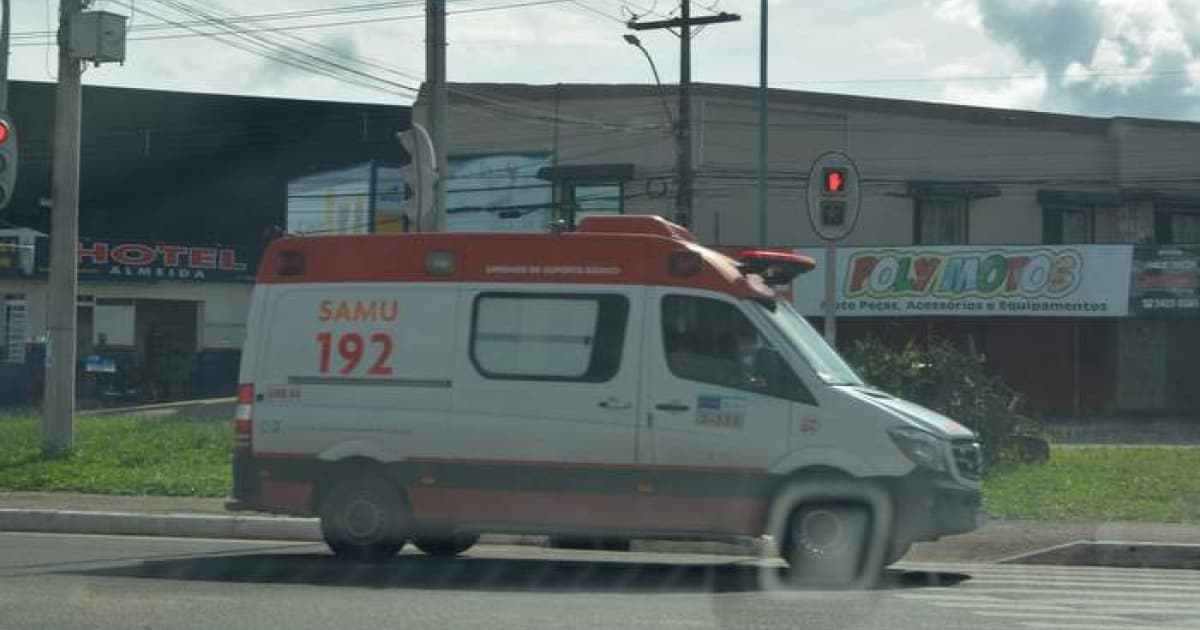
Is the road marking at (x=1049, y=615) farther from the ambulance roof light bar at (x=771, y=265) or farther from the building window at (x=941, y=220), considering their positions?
the building window at (x=941, y=220)

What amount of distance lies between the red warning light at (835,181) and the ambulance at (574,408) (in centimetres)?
202

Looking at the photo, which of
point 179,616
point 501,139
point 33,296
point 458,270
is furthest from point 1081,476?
point 33,296

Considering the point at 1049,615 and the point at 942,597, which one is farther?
the point at 942,597

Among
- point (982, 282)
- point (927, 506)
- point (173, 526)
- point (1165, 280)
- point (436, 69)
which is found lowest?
point (173, 526)

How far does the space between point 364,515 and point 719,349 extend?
3132mm

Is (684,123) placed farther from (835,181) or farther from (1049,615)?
(1049,615)

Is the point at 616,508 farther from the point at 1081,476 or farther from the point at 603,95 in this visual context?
the point at 603,95

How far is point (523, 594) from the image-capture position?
36.3 ft

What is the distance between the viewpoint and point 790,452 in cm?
1180

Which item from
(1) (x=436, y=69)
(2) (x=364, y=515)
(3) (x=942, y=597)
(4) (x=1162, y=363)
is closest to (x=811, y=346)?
(3) (x=942, y=597)

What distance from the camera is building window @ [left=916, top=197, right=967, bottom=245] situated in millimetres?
43594

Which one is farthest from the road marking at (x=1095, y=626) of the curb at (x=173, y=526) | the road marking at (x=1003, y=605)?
the curb at (x=173, y=526)

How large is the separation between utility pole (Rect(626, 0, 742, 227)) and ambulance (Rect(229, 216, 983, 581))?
18.6m

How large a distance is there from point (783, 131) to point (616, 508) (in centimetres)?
3303
